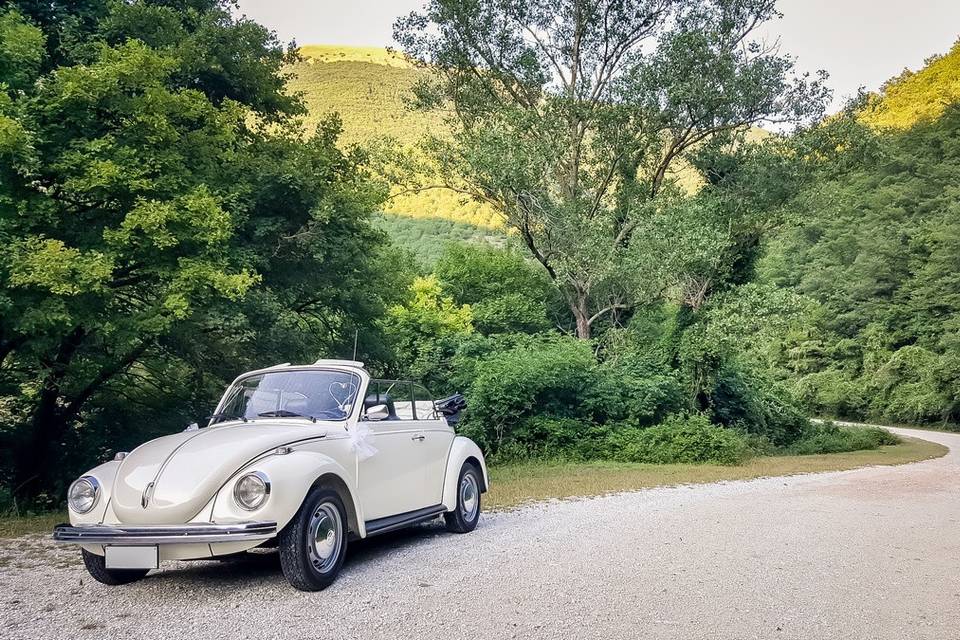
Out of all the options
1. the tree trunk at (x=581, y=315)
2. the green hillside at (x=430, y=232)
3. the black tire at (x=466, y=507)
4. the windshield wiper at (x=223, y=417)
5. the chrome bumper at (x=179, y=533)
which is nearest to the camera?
the chrome bumper at (x=179, y=533)

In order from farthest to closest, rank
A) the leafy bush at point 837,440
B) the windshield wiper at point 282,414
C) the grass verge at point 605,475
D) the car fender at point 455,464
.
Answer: the leafy bush at point 837,440 < the grass verge at point 605,475 < the car fender at point 455,464 < the windshield wiper at point 282,414

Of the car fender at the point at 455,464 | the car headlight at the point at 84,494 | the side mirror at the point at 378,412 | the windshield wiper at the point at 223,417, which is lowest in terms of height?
the car fender at the point at 455,464

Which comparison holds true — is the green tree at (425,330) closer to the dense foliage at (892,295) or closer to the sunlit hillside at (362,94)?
the dense foliage at (892,295)

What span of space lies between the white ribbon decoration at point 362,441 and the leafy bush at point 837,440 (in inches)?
910

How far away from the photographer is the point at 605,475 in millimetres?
16078

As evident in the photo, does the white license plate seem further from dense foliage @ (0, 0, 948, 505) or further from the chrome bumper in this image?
dense foliage @ (0, 0, 948, 505)

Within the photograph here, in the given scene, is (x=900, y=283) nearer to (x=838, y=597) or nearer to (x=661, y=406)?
(x=661, y=406)

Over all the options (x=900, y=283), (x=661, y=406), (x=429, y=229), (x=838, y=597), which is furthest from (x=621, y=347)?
(x=429, y=229)

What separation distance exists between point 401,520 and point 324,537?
4.19ft

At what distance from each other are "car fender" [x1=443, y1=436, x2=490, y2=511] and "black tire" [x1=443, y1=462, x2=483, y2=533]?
80 millimetres

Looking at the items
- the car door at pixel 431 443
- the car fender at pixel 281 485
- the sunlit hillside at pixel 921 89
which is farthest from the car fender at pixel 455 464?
the sunlit hillside at pixel 921 89

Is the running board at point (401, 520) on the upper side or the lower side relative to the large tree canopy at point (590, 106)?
lower

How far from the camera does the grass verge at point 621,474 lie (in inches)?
489

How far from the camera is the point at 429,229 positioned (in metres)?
65.9
